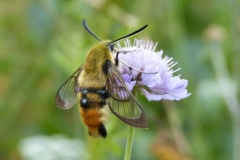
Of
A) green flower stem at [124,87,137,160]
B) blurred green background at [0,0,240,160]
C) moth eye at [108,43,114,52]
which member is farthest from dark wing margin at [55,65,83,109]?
blurred green background at [0,0,240,160]

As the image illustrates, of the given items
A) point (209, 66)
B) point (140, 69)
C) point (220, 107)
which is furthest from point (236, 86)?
point (140, 69)

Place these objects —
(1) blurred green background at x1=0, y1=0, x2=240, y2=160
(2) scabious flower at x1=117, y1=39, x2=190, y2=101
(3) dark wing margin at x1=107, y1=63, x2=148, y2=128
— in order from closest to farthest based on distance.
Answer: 1. (3) dark wing margin at x1=107, y1=63, x2=148, y2=128
2. (2) scabious flower at x1=117, y1=39, x2=190, y2=101
3. (1) blurred green background at x1=0, y1=0, x2=240, y2=160

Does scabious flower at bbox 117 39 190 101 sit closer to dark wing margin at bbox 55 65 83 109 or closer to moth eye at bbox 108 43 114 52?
moth eye at bbox 108 43 114 52

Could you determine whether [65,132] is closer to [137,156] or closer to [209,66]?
[137,156]

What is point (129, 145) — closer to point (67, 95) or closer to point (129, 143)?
point (129, 143)

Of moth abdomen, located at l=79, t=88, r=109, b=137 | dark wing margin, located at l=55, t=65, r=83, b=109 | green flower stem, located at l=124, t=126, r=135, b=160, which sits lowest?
green flower stem, located at l=124, t=126, r=135, b=160

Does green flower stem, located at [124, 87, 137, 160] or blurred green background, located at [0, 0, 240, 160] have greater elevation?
blurred green background, located at [0, 0, 240, 160]

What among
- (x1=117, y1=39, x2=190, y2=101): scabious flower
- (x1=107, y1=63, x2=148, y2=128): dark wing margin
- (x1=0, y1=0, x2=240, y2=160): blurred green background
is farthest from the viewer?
(x1=0, y1=0, x2=240, y2=160): blurred green background
